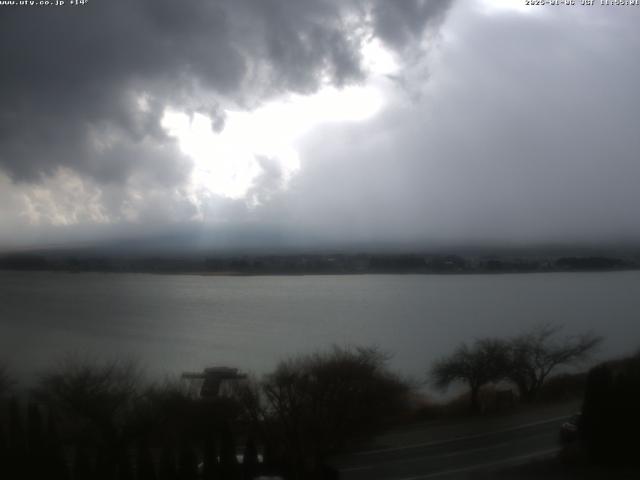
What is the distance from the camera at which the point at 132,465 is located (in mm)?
5723

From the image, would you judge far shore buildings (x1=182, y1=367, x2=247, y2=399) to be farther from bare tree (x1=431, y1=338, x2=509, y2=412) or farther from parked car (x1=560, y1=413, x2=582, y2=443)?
parked car (x1=560, y1=413, x2=582, y2=443)

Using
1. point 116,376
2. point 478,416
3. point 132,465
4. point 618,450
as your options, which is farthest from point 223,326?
point 618,450

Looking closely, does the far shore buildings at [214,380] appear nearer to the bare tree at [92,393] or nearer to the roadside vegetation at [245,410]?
the roadside vegetation at [245,410]

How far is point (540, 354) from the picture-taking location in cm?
817

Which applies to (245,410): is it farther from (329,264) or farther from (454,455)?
(329,264)

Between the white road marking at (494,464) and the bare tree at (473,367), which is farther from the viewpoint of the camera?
the bare tree at (473,367)

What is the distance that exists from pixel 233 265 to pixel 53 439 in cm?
362

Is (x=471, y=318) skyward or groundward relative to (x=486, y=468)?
skyward

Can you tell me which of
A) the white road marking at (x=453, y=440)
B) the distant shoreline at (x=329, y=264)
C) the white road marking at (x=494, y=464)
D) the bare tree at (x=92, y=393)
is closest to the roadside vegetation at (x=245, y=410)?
the bare tree at (x=92, y=393)

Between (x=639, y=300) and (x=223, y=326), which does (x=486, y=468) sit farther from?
(x=639, y=300)

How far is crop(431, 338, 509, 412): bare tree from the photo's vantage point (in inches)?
301

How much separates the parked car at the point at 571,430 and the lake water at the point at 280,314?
1629 mm

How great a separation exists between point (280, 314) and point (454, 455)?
3082mm

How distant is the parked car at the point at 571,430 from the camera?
6.64 meters
